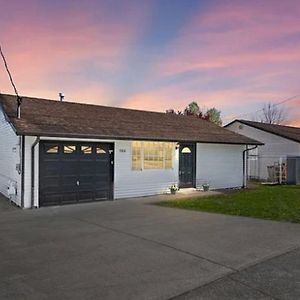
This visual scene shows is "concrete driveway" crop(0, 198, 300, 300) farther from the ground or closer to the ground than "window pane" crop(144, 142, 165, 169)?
closer to the ground

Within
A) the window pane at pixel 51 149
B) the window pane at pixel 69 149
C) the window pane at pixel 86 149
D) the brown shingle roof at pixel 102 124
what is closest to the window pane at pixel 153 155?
the brown shingle roof at pixel 102 124

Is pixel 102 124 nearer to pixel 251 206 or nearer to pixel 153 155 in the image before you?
pixel 153 155

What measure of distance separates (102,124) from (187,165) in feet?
16.7

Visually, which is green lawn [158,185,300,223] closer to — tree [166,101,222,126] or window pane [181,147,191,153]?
window pane [181,147,191,153]

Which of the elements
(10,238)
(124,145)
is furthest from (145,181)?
(10,238)

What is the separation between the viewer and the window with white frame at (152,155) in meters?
15.9

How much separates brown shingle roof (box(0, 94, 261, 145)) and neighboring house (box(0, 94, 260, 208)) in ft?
0.11

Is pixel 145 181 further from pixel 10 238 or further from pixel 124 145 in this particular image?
pixel 10 238

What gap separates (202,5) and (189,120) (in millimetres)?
10414

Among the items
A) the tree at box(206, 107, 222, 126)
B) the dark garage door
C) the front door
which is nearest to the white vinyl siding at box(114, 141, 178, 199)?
the dark garage door

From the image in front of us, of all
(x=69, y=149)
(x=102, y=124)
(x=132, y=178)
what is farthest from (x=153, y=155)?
(x=69, y=149)

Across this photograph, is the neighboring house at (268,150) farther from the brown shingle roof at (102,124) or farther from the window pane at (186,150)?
the window pane at (186,150)

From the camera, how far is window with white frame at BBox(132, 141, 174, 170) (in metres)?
15.9

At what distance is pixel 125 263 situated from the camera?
19.6 ft
